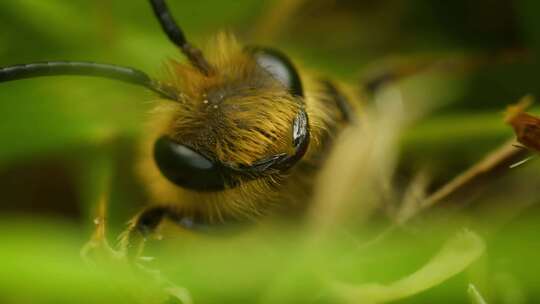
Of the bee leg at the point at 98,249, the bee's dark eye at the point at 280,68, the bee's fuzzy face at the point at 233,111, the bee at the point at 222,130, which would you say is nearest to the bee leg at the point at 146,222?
the bee at the point at 222,130

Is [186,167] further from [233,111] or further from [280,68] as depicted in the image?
[280,68]

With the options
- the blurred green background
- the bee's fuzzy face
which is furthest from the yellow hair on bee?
the blurred green background

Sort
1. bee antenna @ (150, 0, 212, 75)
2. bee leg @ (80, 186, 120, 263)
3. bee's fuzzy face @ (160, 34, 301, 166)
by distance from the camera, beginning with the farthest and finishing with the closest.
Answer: bee antenna @ (150, 0, 212, 75)
bee leg @ (80, 186, 120, 263)
bee's fuzzy face @ (160, 34, 301, 166)

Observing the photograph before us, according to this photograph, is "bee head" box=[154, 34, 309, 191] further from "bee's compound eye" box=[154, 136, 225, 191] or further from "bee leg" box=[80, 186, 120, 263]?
"bee leg" box=[80, 186, 120, 263]

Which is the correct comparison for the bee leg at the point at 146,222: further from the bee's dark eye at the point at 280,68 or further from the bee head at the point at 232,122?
the bee's dark eye at the point at 280,68

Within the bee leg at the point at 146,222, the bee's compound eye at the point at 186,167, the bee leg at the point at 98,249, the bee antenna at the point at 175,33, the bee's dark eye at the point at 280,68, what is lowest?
the bee leg at the point at 98,249

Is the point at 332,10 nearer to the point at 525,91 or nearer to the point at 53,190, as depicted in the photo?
the point at 525,91

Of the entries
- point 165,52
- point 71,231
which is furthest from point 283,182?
point 165,52

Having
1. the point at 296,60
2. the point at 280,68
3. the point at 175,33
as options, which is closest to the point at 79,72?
the point at 175,33
